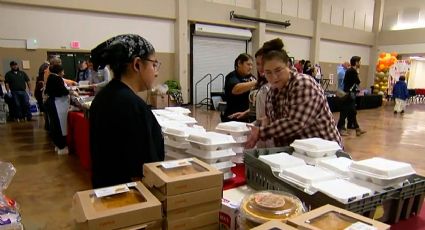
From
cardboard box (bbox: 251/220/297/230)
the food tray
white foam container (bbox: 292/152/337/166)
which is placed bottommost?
the food tray

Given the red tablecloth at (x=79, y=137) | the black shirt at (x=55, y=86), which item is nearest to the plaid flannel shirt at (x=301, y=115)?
the red tablecloth at (x=79, y=137)

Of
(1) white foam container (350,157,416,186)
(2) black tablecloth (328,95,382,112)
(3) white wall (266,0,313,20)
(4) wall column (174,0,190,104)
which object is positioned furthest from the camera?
(3) white wall (266,0,313,20)

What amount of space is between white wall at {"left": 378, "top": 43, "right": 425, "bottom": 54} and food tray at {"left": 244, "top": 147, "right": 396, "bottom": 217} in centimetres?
1621

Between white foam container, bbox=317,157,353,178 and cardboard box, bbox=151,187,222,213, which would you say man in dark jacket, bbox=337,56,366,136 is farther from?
cardboard box, bbox=151,187,222,213

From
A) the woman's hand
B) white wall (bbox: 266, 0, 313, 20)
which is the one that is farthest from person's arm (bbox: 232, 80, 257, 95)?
white wall (bbox: 266, 0, 313, 20)

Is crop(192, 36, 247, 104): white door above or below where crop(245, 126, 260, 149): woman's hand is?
above

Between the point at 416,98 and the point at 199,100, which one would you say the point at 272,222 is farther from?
the point at 416,98

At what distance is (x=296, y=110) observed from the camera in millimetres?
1695

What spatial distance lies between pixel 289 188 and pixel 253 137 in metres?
0.66

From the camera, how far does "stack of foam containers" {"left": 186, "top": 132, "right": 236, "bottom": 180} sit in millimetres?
1473

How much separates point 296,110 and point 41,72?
5931 mm

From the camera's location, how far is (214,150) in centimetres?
149

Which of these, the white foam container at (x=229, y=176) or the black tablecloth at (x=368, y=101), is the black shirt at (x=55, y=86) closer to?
the white foam container at (x=229, y=176)

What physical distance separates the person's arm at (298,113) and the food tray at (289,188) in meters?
0.18
